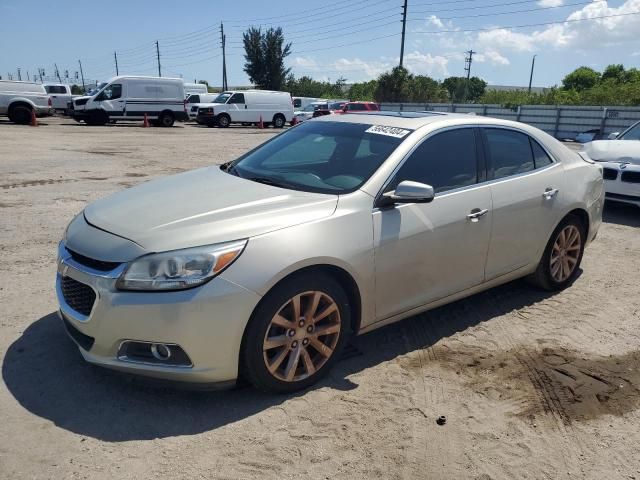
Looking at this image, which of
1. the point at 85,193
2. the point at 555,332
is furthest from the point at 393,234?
the point at 85,193

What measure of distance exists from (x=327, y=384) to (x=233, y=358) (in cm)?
72

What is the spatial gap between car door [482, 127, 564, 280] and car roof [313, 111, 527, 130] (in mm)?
121

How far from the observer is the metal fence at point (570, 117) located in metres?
27.0

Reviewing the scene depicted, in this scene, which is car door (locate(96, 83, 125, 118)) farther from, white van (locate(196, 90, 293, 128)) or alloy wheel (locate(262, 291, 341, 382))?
alloy wheel (locate(262, 291, 341, 382))

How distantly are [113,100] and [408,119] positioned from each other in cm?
2566

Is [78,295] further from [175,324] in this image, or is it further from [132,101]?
[132,101]

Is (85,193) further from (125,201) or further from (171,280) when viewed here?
(171,280)

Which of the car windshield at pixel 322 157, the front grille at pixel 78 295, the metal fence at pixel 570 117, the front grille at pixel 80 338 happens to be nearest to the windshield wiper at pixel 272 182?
the car windshield at pixel 322 157

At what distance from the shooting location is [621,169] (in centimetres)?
761

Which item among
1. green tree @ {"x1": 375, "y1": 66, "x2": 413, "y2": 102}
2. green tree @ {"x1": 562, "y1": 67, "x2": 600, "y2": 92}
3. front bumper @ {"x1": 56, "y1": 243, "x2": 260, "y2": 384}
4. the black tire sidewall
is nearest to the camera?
front bumper @ {"x1": 56, "y1": 243, "x2": 260, "y2": 384}

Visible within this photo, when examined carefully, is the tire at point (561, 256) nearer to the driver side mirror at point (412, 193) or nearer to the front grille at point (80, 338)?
the driver side mirror at point (412, 193)

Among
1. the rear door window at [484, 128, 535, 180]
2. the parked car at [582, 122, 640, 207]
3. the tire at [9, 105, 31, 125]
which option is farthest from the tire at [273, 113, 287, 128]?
the rear door window at [484, 128, 535, 180]

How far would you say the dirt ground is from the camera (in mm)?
2562

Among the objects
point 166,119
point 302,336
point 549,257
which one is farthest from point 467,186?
point 166,119
